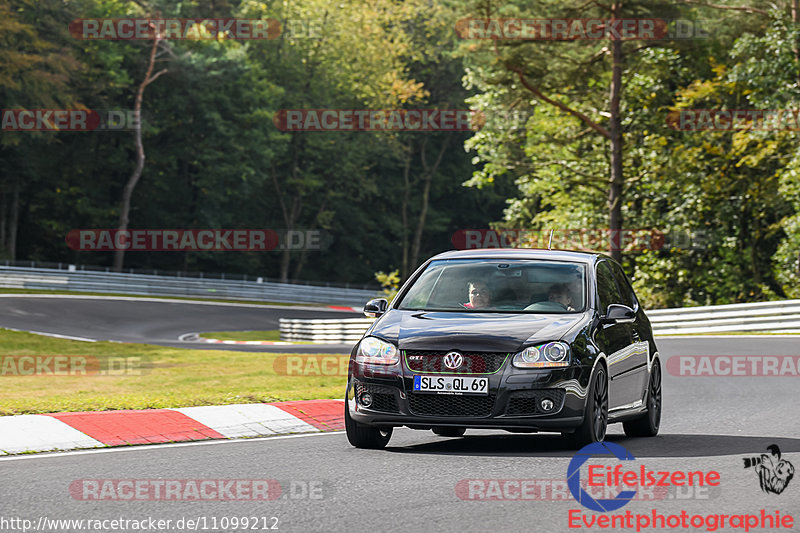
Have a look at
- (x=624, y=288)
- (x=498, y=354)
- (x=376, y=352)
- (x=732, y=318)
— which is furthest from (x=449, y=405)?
(x=732, y=318)

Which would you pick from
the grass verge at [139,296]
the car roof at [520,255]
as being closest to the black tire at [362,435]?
the car roof at [520,255]

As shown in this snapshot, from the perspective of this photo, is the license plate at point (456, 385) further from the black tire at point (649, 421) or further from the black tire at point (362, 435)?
the black tire at point (649, 421)

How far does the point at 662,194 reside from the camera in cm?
4125

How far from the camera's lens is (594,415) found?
30.4ft

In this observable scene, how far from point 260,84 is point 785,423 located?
6231cm

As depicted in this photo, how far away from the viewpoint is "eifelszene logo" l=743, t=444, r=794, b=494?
7738mm

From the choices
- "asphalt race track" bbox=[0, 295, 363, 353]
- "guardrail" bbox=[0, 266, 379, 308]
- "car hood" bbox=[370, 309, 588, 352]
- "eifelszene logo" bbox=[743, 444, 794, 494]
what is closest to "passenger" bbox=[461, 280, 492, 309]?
"car hood" bbox=[370, 309, 588, 352]

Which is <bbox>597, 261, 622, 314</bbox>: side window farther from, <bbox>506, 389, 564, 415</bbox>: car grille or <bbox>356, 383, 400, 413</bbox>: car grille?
<bbox>356, 383, 400, 413</bbox>: car grille

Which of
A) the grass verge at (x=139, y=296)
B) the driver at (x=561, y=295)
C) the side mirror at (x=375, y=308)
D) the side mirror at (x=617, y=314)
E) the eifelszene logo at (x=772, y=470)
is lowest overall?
the grass verge at (x=139, y=296)

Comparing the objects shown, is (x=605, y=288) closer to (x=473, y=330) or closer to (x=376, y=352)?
(x=473, y=330)

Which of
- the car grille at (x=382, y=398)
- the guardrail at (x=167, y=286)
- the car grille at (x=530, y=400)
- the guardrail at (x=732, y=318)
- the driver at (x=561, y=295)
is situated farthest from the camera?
the guardrail at (x=167, y=286)

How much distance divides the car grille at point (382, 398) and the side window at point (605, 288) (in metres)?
2.10

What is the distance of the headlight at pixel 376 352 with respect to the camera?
9.14m

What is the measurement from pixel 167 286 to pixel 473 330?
165ft
